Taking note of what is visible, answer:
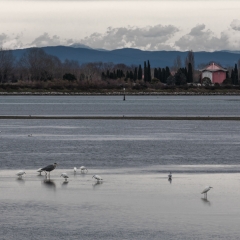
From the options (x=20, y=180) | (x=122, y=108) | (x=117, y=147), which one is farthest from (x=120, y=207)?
(x=122, y=108)

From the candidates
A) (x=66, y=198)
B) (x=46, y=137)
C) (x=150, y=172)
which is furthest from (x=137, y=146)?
(x=66, y=198)

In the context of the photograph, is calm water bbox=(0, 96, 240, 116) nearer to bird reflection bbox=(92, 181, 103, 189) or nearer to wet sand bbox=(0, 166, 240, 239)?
wet sand bbox=(0, 166, 240, 239)

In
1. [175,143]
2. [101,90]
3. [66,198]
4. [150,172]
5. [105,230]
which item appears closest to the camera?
[105,230]

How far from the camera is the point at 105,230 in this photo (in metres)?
14.7

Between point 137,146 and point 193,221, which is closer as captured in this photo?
point 193,221

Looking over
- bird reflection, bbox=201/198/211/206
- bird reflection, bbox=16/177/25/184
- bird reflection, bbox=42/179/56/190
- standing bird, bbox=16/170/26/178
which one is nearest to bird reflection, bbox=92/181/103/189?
bird reflection, bbox=42/179/56/190

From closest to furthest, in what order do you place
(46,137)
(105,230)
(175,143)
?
(105,230) < (175,143) < (46,137)

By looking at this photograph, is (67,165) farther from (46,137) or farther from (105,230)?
(46,137)

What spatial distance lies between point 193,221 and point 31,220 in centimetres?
357

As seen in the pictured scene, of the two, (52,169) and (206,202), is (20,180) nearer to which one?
(52,169)

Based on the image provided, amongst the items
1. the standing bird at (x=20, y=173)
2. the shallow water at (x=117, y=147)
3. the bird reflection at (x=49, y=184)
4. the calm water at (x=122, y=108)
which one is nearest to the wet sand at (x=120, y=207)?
the bird reflection at (x=49, y=184)

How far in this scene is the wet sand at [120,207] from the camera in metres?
14.6

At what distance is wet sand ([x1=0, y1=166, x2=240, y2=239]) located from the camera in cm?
1456

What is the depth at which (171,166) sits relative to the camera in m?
25.2
